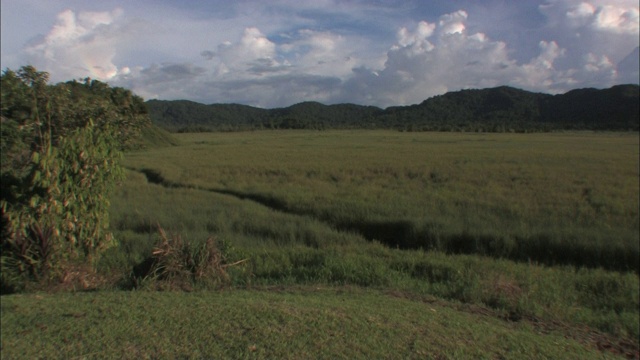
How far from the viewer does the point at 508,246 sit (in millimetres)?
10211

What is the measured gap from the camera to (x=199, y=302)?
196 inches

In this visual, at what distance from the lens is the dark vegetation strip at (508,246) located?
9.62 meters

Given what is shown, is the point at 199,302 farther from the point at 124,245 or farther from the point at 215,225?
the point at 215,225

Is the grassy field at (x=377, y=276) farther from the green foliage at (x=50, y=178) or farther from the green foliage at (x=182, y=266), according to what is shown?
the green foliage at (x=50, y=178)

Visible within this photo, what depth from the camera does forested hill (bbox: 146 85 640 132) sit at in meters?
102

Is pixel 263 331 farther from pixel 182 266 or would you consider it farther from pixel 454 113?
pixel 454 113

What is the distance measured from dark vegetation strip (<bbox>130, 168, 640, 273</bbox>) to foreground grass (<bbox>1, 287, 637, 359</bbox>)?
476 cm

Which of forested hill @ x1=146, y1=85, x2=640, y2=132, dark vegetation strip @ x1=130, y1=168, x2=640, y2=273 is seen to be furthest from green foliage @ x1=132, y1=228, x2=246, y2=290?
forested hill @ x1=146, y1=85, x2=640, y2=132

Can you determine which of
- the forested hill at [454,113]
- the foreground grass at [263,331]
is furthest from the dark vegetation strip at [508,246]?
the forested hill at [454,113]

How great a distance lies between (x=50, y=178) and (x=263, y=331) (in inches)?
164

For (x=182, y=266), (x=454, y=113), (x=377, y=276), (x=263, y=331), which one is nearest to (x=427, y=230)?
(x=377, y=276)

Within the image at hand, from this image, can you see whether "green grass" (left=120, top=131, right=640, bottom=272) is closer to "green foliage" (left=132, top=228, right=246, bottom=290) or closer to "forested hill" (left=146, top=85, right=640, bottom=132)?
"green foliage" (left=132, top=228, right=246, bottom=290)

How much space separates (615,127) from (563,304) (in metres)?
100

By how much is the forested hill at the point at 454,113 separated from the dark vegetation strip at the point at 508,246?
85.4m
